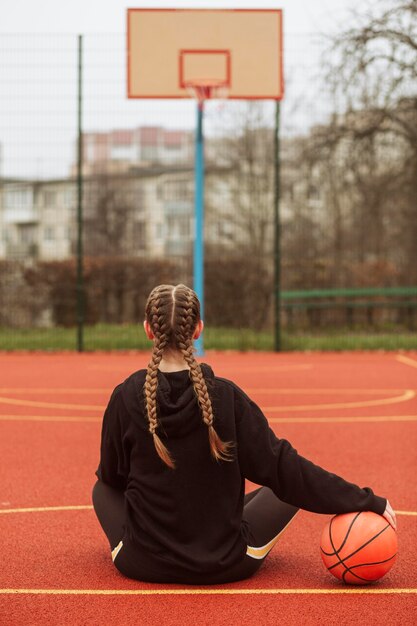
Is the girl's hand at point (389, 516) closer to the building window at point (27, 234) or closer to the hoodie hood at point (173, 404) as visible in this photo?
the hoodie hood at point (173, 404)

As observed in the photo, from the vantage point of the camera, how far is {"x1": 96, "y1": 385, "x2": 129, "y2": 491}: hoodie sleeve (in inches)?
160

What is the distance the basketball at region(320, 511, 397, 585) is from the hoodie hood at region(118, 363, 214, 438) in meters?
0.68

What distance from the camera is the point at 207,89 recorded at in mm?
15242

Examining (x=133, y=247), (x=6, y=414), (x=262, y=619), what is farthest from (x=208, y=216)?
(x=262, y=619)

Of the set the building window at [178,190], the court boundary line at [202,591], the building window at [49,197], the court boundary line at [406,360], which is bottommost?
the court boundary line at [406,360]

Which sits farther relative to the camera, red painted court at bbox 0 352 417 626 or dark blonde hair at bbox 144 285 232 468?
dark blonde hair at bbox 144 285 232 468

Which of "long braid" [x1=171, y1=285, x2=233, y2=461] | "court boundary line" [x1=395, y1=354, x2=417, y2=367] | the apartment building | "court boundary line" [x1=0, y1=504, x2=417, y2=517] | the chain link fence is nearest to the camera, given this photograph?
"long braid" [x1=171, y1=285, x2=233, y2=461]

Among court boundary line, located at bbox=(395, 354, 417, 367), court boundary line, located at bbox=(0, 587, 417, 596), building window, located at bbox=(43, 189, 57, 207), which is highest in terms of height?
building window, located at bbox=(43, 189, 57, 207)

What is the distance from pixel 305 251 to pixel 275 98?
2.15m

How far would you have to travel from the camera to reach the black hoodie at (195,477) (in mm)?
3957

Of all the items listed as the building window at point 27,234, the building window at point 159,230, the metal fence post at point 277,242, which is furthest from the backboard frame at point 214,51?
the building window at point 27,234

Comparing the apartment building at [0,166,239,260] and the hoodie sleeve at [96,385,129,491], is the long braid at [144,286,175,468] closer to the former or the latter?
the hoodie sleeve at [96,385,129,491]

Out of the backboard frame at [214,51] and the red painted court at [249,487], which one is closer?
the red painted court at [249,487]

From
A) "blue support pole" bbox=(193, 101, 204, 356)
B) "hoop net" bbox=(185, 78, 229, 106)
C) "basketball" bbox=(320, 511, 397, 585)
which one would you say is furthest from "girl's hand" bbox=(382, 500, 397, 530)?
"hoop net" bbox=(185, 78, 229, 106)
